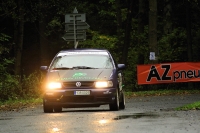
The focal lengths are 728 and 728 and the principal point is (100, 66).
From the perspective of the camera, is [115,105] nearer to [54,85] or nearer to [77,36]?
[54,85]

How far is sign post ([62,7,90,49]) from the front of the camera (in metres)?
32.0

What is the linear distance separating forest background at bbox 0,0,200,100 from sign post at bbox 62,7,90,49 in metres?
2.87

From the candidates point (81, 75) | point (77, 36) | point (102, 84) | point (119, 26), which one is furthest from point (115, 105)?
point (119, 26)

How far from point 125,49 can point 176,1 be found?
16.1 ft

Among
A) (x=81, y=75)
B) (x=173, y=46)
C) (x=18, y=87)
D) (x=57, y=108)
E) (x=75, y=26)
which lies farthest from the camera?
(x=173, y=46)

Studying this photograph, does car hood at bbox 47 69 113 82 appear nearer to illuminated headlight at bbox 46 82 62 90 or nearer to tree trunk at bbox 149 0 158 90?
illuminated headlight at bbox 46 82 62 90

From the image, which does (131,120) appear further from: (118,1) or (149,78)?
(118,1)

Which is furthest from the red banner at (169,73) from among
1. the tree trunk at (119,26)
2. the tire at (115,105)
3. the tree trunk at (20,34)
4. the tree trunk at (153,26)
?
the tire at (115,105)

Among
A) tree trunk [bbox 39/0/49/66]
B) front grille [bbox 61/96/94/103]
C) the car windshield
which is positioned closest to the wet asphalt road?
front grille [bbox 61/96/94/103]

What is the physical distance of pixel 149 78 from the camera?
39.8 m

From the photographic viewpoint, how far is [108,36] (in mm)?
52906

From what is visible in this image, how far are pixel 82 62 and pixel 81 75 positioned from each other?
3.43 feet

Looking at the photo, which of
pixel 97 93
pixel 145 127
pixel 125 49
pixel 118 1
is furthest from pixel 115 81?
pixel 118 1

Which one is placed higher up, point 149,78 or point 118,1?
point 118,1
